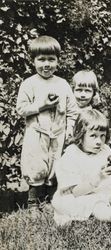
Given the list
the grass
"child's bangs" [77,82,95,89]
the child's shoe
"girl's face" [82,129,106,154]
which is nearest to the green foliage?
"child's bangs" [77,82,95,89]

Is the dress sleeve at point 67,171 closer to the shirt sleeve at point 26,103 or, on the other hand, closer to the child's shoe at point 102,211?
the child's shoe at point 102,211

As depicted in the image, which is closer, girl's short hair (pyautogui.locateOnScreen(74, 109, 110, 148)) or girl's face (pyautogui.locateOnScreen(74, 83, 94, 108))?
girl's short hair (pyautogui.locateOnScreen(74, 109, 110, 148))

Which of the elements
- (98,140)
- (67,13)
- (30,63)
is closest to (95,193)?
(98,140)

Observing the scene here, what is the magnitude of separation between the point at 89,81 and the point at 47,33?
523 mm

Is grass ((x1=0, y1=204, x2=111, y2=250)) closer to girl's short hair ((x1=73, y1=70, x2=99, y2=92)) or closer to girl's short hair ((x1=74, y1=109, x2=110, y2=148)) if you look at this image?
girl's short hair ((x1=74, y1=109, x2=110, y2=148))

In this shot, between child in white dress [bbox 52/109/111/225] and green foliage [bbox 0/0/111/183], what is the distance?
1.64 feet

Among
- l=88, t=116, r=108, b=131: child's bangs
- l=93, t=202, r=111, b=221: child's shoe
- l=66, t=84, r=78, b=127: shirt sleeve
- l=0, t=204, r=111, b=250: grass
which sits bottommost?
l=0, t=204, r=111, b=250: grass

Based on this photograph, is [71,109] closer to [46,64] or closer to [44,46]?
[46,64]

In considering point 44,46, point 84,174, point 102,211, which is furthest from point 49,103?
point 102,211

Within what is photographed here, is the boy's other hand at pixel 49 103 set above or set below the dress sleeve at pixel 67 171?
above

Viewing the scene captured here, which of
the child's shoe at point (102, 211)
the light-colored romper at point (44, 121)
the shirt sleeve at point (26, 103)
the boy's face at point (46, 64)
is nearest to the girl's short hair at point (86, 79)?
the light-colored romper at point (44, 121)

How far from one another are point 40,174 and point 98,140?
48 centimetres

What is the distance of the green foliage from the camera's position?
423 cm

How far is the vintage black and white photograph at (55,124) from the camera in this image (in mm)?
3846
